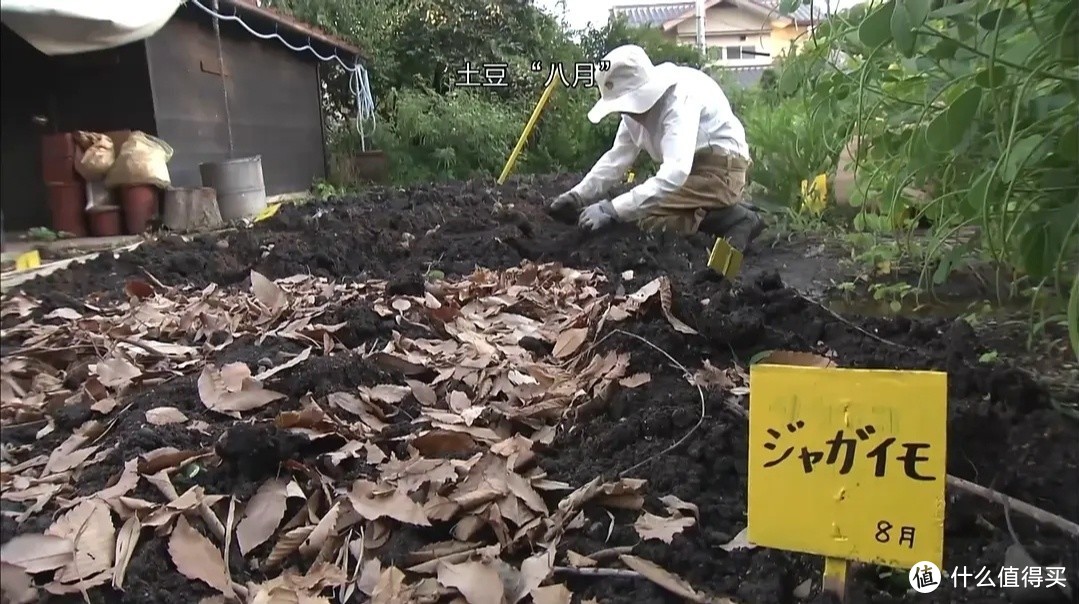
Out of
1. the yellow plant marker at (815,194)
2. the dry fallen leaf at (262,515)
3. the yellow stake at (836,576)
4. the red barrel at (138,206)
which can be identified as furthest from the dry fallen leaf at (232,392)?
the yellow plant marker at (815,194)

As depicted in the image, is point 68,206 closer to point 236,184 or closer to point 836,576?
point 236,184

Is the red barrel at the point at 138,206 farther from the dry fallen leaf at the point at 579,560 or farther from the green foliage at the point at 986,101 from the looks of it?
the green foliage at the point at 986,101

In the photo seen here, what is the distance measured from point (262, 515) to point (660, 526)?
266 mm

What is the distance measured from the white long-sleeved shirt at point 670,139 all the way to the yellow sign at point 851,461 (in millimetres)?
510

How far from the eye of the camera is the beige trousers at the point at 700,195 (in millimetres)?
1380

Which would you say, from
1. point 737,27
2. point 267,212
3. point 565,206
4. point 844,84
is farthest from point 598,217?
point 267,212

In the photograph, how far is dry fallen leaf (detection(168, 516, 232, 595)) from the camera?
0.52 m

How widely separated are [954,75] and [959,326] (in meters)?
0.24

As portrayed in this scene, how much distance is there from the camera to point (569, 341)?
0.91 m

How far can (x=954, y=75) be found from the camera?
2.65 ft

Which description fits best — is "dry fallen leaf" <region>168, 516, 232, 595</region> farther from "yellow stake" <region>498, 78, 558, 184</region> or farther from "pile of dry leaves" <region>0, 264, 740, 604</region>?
"yellow stake" <region>498, 78, 558, 184</region>

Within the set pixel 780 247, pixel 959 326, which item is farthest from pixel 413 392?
pixel 780 247

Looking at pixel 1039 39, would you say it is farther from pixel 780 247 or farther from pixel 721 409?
pixel 780 247

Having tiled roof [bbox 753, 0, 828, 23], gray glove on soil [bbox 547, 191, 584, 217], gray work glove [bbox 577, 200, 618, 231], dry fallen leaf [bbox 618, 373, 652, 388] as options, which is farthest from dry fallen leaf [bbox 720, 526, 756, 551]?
gray work glove [bbox 577, 200, 618, 231]
